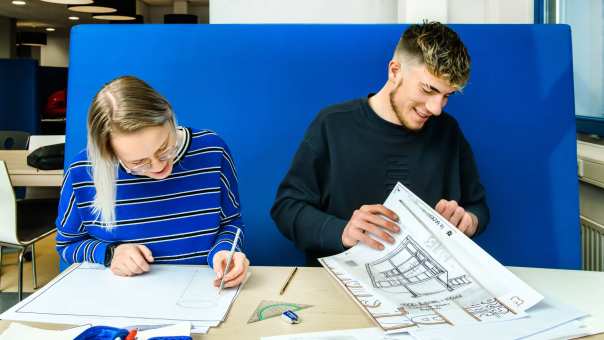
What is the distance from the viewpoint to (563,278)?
3.68 feet

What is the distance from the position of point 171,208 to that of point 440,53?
714 millimetres

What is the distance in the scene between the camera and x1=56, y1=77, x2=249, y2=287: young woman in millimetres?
1146

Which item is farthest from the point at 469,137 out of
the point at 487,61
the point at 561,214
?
the point at 561,214

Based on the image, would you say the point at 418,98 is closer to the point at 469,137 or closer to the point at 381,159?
the point at 381,159

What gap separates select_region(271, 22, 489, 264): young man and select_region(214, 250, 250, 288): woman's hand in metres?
A: 0.33

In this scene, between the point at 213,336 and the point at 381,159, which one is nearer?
the point at 213,336

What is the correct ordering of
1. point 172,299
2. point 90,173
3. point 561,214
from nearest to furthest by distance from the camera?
point 172,299, point 90,173, point 561,214

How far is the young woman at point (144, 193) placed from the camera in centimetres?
115

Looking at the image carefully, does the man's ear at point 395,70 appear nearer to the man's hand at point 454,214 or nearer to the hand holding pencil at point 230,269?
the man's hand at point 454,214

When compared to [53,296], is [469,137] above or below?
above

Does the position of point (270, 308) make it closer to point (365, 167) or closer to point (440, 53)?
point (365, 167)

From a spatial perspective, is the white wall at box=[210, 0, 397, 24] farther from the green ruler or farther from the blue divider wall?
the blue divider wall

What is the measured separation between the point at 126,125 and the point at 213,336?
0.49 meters

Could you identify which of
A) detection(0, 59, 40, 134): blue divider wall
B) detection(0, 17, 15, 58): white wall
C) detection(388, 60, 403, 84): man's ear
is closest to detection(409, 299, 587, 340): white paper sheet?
detection(388, 60, 403, 84): man's ear
